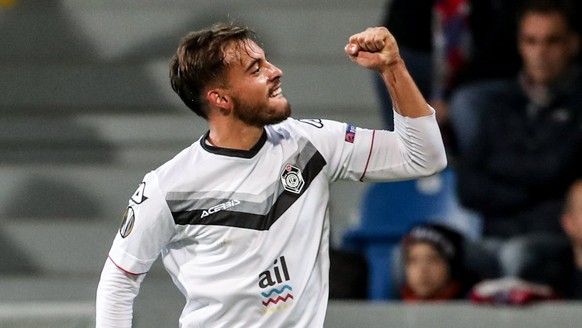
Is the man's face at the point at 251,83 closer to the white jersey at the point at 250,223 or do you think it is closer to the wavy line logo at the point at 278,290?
the white jersey at the point at 250,223

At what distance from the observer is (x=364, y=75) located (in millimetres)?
7035

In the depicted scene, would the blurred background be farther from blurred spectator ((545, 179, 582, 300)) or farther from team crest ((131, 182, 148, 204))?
team crest ((131, 182, 148, 204))

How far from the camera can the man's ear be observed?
3.40 meters

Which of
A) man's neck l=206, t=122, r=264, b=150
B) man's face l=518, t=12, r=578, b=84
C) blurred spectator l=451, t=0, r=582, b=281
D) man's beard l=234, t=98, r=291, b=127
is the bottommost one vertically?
blurred spectator l=451, t=0, r=582, b=281

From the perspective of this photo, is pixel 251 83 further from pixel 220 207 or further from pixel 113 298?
pixel 113 298

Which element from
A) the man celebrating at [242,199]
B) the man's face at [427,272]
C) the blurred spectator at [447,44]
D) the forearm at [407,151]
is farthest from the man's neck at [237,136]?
the blurred spectator at [447,44]

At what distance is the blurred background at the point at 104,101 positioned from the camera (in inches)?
260

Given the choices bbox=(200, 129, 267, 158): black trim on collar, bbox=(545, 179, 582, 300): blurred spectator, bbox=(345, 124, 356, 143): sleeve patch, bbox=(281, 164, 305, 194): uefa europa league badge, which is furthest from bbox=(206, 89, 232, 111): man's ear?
bbox=(545, 179, 582, 300): blurred spectator

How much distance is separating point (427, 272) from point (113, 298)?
2281 millimetres

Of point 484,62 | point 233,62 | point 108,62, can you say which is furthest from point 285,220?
point 108,62

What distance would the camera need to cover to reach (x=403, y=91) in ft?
10.7

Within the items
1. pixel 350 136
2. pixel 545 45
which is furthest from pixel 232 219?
pixel 545 45

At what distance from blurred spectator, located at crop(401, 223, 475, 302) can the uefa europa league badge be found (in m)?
2.09

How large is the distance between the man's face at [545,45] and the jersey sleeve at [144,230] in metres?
3.21
